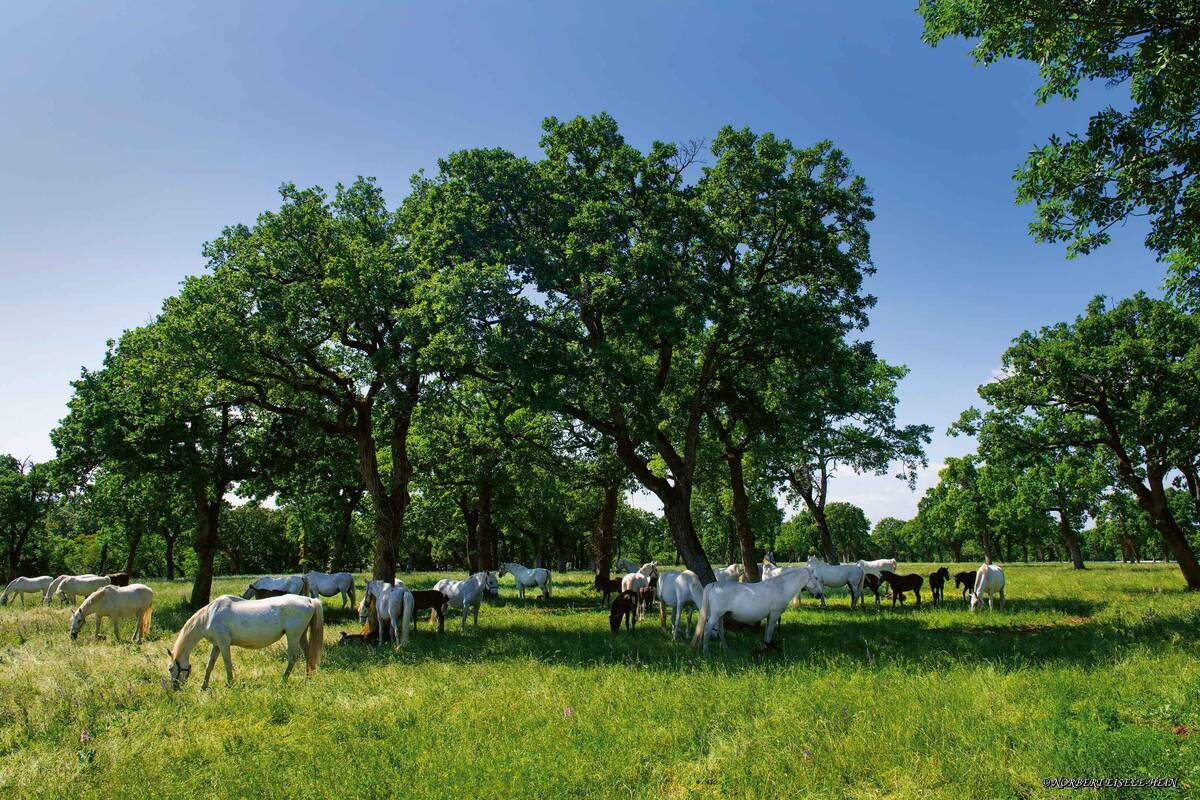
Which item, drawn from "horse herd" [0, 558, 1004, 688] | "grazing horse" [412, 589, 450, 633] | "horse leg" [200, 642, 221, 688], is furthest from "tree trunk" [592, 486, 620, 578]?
"horse leg" [200, 642, 221, 688]

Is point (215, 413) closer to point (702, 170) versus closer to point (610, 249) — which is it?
point (610, 249)

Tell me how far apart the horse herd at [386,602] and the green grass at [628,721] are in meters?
0.75

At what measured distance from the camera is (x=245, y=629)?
37.3 ft

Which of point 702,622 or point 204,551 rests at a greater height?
point 204,551

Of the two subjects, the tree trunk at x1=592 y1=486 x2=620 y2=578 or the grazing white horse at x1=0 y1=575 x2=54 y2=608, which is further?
the tree trunk at x1=592 y1=486 x2=620 y2=578

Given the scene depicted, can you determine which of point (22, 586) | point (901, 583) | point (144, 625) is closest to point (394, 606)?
point (144, 625)

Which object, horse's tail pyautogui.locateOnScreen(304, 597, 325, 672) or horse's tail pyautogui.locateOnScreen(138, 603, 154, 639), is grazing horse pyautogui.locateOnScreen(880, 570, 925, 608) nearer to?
horse's tail pyautogui.locateOnScreen(304, 597, 325, 672)

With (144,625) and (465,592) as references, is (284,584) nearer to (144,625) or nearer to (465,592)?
(144,625)

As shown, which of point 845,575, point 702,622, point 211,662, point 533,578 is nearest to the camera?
point 211,662

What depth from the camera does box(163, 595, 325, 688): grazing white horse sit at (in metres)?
10.9

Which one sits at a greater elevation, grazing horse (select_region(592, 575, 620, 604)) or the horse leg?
the horse leg

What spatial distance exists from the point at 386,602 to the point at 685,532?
867cm

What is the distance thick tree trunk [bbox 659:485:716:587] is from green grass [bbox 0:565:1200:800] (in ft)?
12.8

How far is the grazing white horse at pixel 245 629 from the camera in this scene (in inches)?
428
